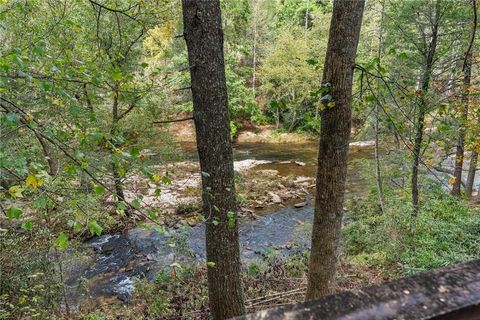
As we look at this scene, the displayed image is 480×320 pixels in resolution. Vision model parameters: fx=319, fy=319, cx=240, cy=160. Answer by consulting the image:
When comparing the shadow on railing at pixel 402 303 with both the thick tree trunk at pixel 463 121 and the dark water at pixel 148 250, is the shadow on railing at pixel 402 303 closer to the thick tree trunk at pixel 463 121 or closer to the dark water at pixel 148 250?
the thick tree trunk at pixel 463 121

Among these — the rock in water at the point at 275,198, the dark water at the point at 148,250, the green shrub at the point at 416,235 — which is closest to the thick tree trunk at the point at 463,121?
the green shrub at the point at 416,235

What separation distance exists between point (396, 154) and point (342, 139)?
6762 mm

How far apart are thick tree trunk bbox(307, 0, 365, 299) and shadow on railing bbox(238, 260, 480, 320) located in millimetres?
2042

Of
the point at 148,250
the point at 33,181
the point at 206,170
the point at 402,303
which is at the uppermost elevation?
the point at 33,181

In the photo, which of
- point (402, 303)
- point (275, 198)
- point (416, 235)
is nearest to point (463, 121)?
point (416, 235)

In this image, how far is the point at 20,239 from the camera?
16.4 feet

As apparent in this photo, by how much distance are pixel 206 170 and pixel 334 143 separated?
117 centimetres

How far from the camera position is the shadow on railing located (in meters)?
0.79

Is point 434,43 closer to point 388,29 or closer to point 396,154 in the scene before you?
point 388,29

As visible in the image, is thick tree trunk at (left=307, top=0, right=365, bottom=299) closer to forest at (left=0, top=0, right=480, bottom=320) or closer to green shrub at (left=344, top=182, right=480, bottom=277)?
forest at (left=0, top=0, right=480, bottom=320)

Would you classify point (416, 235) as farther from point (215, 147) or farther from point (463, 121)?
point (215, 147)

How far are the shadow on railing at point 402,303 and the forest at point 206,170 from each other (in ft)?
3.74

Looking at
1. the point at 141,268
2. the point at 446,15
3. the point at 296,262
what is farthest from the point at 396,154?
Result: the point at 141,268

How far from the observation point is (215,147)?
279cm
